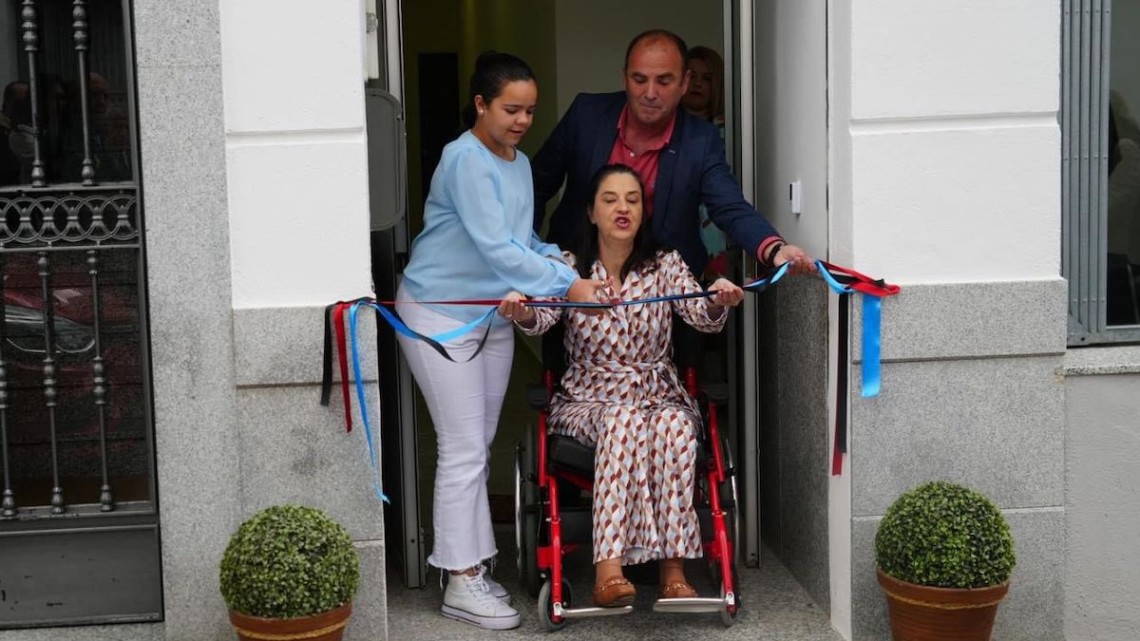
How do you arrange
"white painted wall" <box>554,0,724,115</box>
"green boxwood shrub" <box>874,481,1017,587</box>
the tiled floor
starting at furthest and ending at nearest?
"white painted wall" <box>554,0,724,115</box> < the tiled floor < "green boxwood shrub" <box>874,481,1017,587</box>

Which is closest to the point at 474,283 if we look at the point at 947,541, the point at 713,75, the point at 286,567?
the point at 286,567

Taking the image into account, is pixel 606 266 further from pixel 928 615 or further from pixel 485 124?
pixel 928 615

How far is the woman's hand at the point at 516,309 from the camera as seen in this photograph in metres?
4.38

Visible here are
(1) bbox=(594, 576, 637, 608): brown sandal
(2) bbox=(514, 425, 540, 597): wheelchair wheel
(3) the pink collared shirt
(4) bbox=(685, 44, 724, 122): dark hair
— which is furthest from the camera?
(4) bbox=(685, 44, 724, 122): dark hair

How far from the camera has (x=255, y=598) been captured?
3.94 m

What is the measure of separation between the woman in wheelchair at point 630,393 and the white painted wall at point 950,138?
0.57 metres

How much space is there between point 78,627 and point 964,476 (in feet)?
9.71

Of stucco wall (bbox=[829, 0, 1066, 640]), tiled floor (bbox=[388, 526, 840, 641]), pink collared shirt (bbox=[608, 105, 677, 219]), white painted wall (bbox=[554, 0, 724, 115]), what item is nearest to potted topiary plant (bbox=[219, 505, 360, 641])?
tiled floor (bbox=[388, 526, 840, 641])

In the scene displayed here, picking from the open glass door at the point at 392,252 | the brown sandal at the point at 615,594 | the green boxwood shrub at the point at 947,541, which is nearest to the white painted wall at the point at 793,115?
the green boxwood shrub at the point at 947,541

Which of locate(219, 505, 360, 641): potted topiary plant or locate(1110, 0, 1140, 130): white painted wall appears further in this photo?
locate(1110, 0, 1140, 130): white painted wall

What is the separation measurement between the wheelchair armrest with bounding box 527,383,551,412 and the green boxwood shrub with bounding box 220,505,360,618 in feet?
2.86

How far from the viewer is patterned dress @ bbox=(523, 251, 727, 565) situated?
4.46m

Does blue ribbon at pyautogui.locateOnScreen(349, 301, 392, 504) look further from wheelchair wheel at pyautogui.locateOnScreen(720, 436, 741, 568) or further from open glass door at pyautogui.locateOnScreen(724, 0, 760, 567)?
open glass door at pyautogui.locateOnScreen(724, 0, 760, 567)

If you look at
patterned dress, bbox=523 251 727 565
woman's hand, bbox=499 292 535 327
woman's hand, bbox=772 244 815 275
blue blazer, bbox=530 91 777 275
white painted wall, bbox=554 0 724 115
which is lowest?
patterned dress, bbox=523 251 727 565
